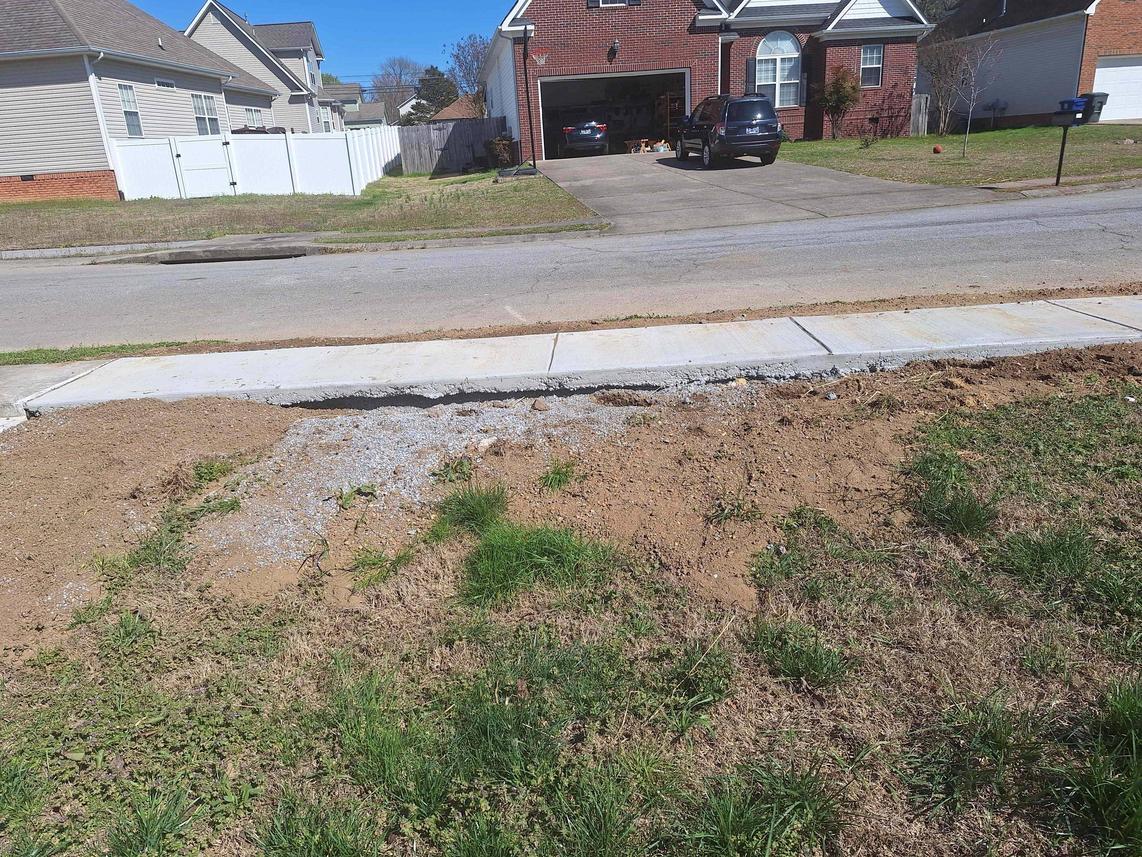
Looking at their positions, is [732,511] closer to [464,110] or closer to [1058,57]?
[1058,57]

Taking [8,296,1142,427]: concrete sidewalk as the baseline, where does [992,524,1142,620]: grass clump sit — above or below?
below

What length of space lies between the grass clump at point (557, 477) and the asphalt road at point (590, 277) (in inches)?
152

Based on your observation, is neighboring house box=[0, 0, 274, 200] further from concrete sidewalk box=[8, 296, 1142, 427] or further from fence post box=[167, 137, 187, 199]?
concrete sidewalk box=[8, 296, 1142, 427]

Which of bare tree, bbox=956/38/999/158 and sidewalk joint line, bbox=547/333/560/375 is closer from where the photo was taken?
sidewalk joint line, bbox=547/333/560/375

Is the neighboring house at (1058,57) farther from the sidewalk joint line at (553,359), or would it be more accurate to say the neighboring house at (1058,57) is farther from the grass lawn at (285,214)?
the sidewalk joint line at (553,359)

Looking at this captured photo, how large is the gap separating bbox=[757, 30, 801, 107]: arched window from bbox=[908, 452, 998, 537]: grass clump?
97.4 feet

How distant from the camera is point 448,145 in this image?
110ft

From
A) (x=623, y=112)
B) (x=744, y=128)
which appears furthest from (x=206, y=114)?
(x=744, y=128)

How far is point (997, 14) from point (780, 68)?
46.5 feet

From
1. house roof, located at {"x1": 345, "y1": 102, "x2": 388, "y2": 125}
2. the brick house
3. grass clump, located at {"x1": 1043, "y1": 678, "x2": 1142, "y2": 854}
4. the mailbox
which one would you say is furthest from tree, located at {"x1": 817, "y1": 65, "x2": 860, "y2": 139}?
house roof, located at {"x1": 345, "y1": 102, "x2": 388, "y2": 125}

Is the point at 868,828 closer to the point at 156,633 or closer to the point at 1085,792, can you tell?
the point at 1085,792

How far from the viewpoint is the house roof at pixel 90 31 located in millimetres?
22984

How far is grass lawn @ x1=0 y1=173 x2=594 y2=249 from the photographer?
1705 centimetres

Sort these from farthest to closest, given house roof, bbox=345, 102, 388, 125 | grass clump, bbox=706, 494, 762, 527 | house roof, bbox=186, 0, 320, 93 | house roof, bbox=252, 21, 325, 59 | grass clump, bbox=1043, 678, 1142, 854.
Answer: house roof, bbox=345, 102, 388, 125 → house roof, bbox=252, 21, 325, 59 → house roof, bbox=186, 0, 320, 93 → grass clump, bbox=706, 494, 762, 527 → grass clump, bbox=1043, 678, 1142, 854
